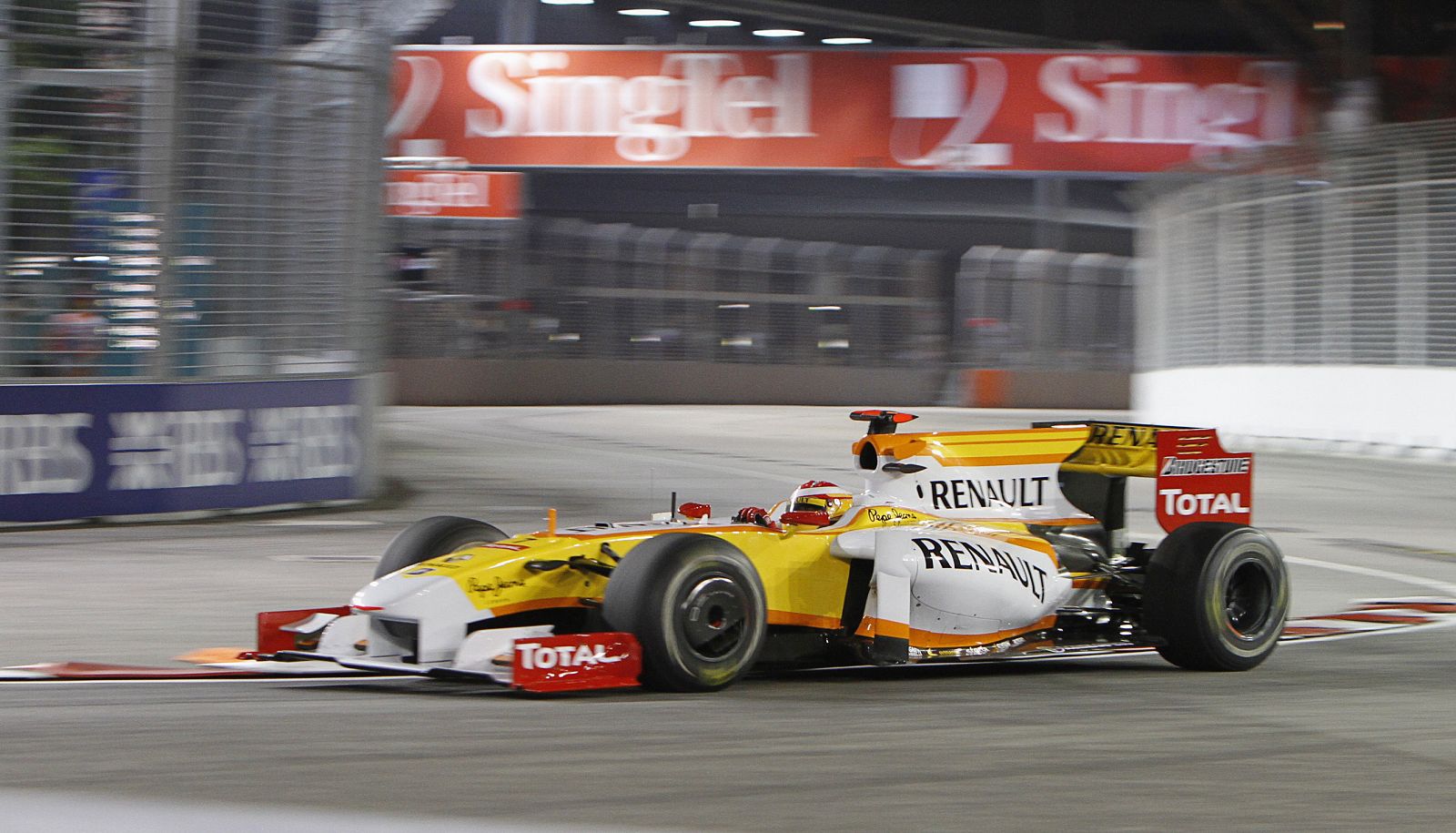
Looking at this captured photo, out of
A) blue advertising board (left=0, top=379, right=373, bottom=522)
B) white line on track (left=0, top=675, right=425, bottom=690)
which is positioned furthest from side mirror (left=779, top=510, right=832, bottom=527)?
blue advertising board (left=0, top=379, right=373, bottom=522)

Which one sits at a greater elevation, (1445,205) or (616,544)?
(1445,205)

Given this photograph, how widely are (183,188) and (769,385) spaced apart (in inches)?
885

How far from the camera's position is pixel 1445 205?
21.3 m

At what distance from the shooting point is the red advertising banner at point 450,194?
30.9 m

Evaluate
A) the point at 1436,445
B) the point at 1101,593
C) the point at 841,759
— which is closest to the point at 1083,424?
the point at 1101,593

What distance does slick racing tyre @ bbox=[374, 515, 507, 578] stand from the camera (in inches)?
276

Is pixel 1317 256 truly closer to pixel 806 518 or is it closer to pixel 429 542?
pixel 806 518

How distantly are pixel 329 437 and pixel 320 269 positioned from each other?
51.8 inches

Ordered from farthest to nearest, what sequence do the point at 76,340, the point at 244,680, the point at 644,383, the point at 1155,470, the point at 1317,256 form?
the point at 644,383, the point at 1317,256, the point at 76,340, the point at 1155,470, the point at 244,680

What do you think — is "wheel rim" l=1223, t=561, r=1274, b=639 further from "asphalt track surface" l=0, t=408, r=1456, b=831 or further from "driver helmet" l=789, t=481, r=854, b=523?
"driver helmet" l=789, t=481, r=854, b=523

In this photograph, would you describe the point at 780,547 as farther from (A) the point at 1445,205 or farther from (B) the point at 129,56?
(A) the point at 1445,205

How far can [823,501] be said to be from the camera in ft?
23.3

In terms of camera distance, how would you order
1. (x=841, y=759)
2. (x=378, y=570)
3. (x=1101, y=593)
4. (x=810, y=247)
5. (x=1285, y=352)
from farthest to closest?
(x=810, y=247) < (x=1285, y=352) < (x=1101, y=593) < (x=378, y=570) < (x=841, y=759)
